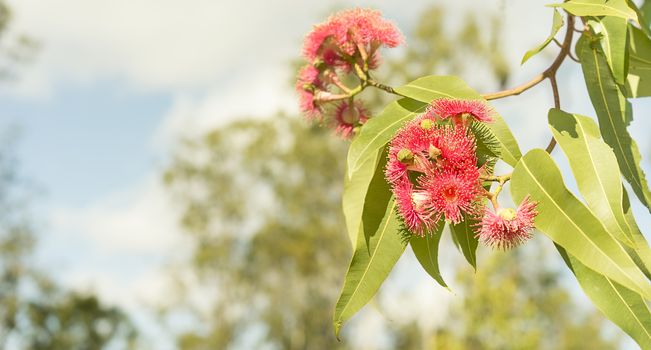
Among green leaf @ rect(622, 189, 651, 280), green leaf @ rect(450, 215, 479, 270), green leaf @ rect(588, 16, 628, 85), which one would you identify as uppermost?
green leaf @ rect(588, 16, 628, 85)

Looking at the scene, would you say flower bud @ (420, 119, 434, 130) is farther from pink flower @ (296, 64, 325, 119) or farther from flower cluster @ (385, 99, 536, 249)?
pink flower @ (296, 64, 325, 119)

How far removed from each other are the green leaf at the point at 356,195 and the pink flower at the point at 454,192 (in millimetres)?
124

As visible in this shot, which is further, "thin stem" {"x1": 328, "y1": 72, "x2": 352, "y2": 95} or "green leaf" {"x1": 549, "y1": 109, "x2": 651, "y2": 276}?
"thin stem" {"x1": 328, "y1": 72, "x2": 352, "y2": 95}

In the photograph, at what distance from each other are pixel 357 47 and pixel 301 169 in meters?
15.6

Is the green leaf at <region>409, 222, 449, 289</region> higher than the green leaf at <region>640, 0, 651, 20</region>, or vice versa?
the green leaf at <region>640, 0, 651, 20</region>

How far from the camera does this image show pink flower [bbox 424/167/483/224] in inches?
35.8

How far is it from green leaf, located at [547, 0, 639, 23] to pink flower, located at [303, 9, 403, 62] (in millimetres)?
363

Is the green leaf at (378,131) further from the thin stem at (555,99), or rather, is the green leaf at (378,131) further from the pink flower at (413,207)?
the thin stem at (555,99)

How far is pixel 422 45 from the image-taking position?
1523cm

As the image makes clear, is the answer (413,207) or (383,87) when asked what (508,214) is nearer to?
(413,207)

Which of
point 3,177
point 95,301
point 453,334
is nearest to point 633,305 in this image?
point 453,334

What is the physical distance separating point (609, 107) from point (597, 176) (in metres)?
0.24

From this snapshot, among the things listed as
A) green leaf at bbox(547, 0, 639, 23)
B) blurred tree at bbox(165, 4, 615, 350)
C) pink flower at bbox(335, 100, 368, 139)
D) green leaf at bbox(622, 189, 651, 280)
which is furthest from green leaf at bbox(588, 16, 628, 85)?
blurred tree at bbox(165, 4, 615, 350)

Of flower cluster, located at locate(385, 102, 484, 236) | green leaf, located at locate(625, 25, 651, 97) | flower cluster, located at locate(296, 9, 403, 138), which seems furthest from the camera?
flower cluster, located at locate(296, 9, 403, 138)
